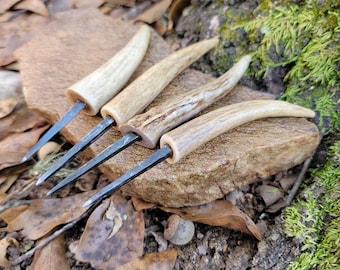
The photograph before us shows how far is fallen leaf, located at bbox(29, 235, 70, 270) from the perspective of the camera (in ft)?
4.63

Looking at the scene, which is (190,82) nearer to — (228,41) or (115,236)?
(228,41)

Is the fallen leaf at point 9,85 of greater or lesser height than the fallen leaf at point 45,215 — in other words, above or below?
above

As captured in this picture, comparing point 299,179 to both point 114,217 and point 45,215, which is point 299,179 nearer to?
point 114,217

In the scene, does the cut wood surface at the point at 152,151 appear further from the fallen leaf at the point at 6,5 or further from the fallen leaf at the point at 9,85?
the fallen leaf at the point at 6,5

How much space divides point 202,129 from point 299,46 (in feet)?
2.20

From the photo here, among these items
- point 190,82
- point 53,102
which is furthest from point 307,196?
point 53,102

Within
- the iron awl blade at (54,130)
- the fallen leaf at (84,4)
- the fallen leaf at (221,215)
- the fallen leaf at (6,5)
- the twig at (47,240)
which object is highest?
the fallen leaf at (6,5)

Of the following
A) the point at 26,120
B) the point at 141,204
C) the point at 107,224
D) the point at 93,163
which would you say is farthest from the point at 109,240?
the point at 26,120

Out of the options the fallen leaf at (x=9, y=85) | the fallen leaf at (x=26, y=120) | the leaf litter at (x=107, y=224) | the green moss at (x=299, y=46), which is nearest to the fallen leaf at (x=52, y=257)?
the leaf litter at (x=107, y=224)

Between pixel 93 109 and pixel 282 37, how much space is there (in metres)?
0.86

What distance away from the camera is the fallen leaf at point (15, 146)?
1.62 m

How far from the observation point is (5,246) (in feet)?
4.75

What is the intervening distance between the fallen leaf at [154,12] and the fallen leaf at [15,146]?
0.80 meters

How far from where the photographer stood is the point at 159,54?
6.27 ft
